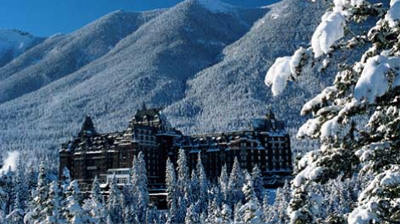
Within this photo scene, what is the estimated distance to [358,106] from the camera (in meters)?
7.20

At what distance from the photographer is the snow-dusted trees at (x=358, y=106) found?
6.71 metres

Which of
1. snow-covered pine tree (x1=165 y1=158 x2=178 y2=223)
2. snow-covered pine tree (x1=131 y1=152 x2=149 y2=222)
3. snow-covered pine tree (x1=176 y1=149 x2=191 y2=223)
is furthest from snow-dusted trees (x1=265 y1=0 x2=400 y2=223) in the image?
snow-covered pine tree (x1=165 y1=158 x2=178 y2=223)

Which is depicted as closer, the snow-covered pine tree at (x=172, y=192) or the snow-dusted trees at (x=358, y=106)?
the snow-dusted trees at (x=358, y=106)

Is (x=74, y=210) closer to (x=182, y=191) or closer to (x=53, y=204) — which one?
(x=53, y=204)

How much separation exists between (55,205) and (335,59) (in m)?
28.0

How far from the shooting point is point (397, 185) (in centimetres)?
818

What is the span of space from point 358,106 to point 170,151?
12440cm

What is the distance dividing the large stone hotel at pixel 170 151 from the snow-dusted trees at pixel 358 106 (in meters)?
111

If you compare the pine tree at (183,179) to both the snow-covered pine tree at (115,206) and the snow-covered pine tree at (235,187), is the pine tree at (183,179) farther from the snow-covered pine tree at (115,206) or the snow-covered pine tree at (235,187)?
the snow-covered pine tree at (115,206)

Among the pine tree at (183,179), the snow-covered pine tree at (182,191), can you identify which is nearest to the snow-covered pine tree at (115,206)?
the snow-covered pine tree at (182,191)

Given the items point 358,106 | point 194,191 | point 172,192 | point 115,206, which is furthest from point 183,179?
point 358,106

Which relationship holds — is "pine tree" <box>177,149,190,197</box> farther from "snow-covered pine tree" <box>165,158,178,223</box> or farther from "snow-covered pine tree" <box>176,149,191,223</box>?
"snow-covered pine tree" <box>165,158,178,223</box>

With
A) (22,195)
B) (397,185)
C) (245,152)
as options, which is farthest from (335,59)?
(245,152)

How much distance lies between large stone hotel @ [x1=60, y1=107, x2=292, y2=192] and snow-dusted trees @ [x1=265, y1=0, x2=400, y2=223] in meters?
111
